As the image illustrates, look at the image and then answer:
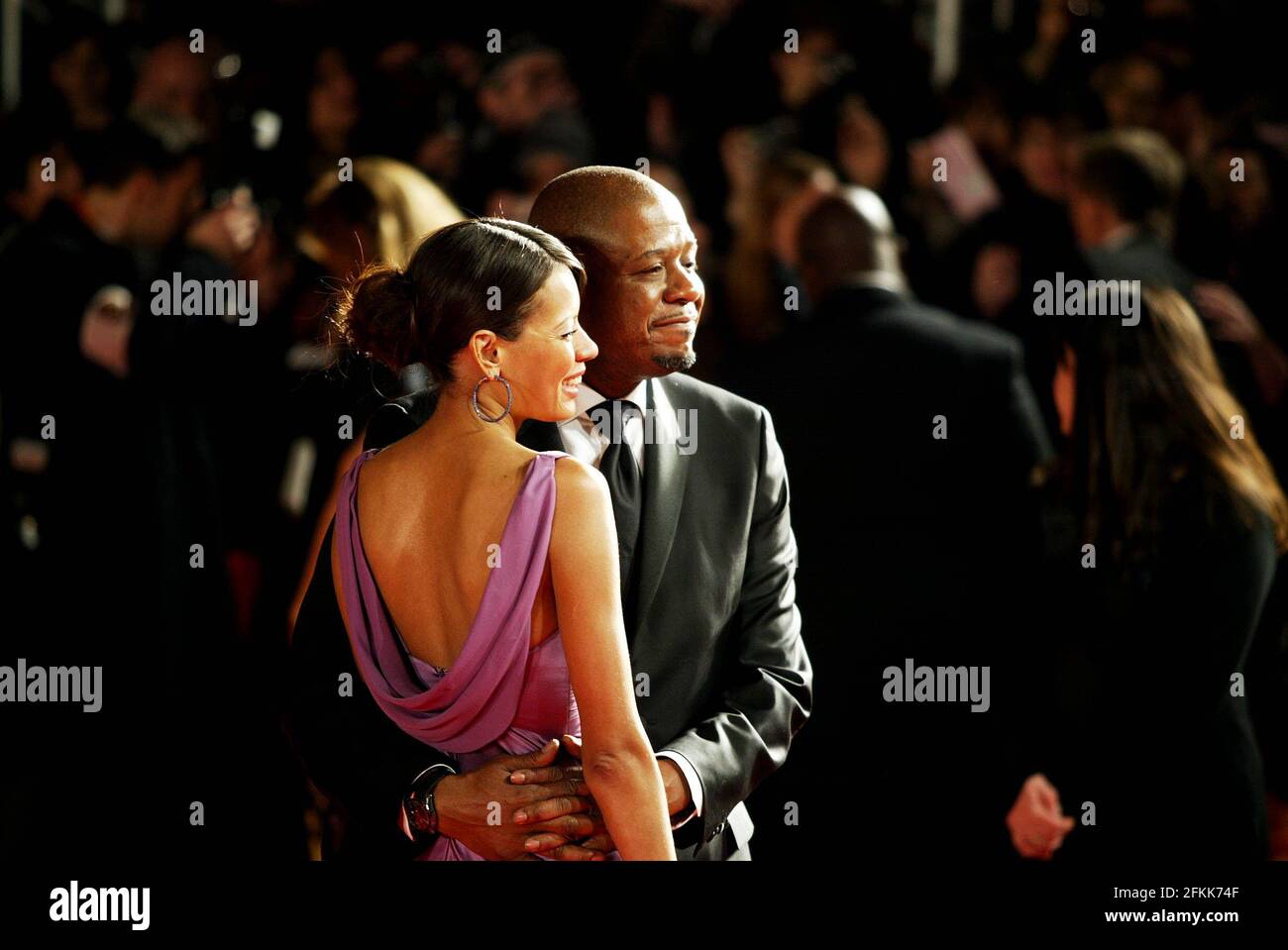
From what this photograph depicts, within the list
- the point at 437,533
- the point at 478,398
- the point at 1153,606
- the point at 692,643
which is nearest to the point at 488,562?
the point at 437,533

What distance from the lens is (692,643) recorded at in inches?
96.3

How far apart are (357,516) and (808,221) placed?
6.54 ft

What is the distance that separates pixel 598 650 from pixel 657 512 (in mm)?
261

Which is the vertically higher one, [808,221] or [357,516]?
[808,221]

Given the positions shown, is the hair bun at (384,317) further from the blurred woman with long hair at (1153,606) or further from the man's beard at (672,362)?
the blurred woman with long hair at (1153,606)

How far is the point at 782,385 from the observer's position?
3887 mm

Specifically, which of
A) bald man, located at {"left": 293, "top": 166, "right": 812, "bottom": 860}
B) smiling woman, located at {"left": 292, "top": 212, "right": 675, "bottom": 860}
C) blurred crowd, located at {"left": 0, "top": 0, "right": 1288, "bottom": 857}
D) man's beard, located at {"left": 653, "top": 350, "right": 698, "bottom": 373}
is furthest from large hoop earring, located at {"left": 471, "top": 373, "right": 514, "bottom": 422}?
blurred crowd, located at {"left": 0, "top": 0, "right": 1288, "bottom": 857}

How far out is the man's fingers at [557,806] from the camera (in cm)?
233

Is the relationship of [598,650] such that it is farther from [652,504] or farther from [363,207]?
[363,207]

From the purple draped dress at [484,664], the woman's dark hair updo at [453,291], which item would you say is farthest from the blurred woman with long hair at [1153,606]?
the woman's dark hair updo at [453,291]

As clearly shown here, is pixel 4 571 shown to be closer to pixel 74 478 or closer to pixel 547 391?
pixel 74 478

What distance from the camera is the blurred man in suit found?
3.79 meters

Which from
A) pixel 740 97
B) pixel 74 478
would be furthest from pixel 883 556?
pixel 740 97
